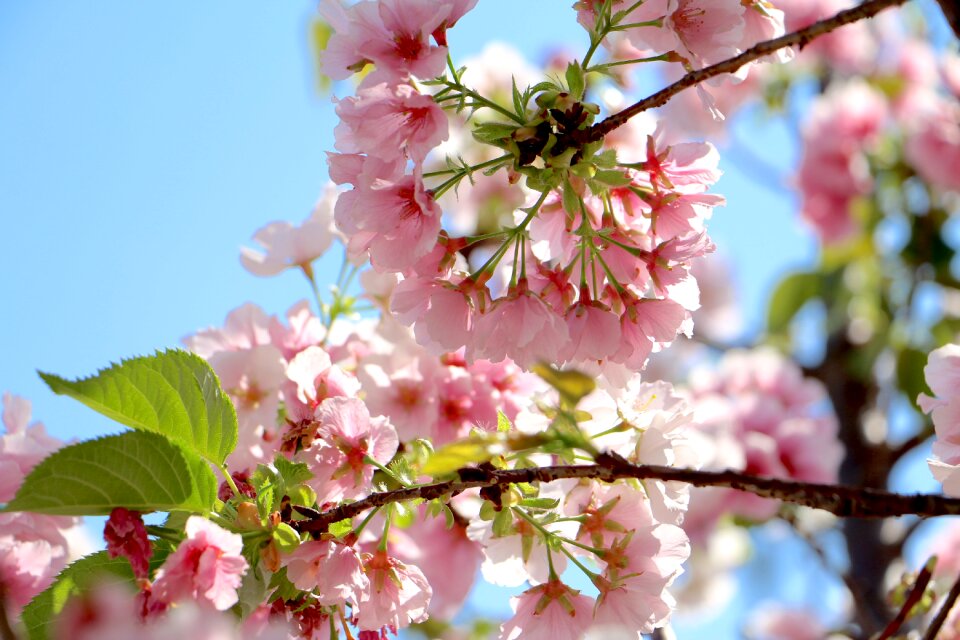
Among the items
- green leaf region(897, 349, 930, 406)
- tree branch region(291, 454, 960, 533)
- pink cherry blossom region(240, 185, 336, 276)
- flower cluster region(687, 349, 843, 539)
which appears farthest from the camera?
green leaf region(897, 349, 930, 406)

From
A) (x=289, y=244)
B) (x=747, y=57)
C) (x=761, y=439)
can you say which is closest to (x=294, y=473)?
(x=747, y=57)

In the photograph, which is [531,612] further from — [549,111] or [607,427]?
[549,111]

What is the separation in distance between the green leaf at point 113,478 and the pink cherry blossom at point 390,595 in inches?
8.5

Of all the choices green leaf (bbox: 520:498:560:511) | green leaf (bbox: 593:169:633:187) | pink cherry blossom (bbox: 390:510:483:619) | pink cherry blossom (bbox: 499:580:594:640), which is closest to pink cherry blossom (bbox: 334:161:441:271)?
green leaf (bbox: 593:169:633:187)

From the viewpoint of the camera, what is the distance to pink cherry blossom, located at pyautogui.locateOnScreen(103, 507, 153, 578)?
78 centimetres

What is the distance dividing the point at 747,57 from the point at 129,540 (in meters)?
0.65

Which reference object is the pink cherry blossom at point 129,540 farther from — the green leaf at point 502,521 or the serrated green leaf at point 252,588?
the green leaf at point 502,521

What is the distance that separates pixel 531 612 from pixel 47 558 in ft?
1.95

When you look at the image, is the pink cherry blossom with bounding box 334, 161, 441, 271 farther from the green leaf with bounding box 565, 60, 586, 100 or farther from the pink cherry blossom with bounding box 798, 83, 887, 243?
the pink cherry blossom with bounding box 798, 83, 887, 243

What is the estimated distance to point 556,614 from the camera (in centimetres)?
99

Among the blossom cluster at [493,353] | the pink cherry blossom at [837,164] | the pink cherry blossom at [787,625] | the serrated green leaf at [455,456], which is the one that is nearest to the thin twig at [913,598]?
the blossom cluster at [493,353]

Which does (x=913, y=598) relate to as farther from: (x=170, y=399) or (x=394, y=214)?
(x=170, y=399)

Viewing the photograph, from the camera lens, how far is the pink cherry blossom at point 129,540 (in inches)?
30.8

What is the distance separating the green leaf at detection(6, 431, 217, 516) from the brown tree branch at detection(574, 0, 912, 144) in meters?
0.47
